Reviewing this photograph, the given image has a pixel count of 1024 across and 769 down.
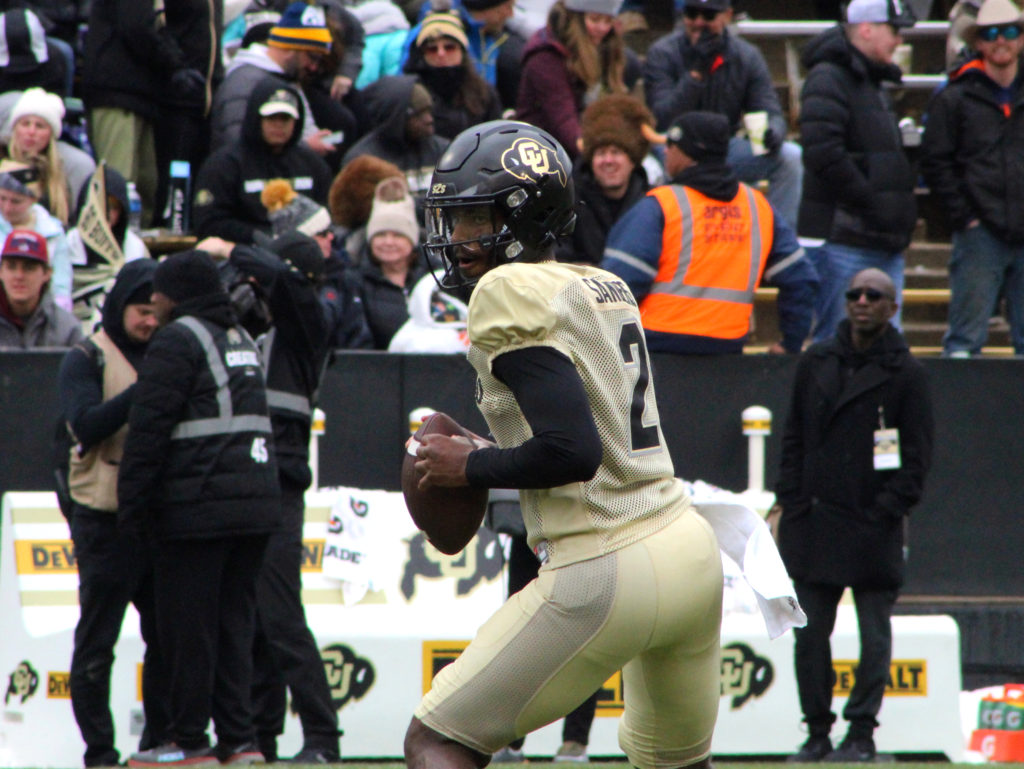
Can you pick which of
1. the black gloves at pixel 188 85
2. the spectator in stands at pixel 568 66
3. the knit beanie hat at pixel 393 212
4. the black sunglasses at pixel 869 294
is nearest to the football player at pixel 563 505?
the black sunglasses at pixel 869 294

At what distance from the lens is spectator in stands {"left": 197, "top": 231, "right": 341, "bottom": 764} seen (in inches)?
246

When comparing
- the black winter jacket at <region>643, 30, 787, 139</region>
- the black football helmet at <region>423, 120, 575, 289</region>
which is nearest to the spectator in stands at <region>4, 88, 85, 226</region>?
the black winter jacket at <region>643, 30, 787, 139</region>

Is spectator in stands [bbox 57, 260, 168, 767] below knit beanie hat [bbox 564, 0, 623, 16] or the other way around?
below

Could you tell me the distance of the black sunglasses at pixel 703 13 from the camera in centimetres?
935

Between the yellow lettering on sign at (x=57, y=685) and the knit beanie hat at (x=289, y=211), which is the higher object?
the knit beanie hat at (x=289, y=211)

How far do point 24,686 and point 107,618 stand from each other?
0.82 metres

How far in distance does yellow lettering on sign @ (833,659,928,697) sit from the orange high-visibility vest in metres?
1.68

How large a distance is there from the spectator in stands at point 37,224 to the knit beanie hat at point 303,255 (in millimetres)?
2014

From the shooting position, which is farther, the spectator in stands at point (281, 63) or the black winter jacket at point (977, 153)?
the spectator in stands at point (281, 63)

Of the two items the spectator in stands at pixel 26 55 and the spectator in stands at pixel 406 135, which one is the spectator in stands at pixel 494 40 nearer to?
the spectator in stands at pixel 406 135

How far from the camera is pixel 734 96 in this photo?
9.38 m

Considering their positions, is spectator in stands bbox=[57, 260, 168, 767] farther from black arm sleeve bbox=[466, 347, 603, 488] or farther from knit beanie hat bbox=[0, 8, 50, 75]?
knit beanie hat bbox=[0, 8, 50, 75]

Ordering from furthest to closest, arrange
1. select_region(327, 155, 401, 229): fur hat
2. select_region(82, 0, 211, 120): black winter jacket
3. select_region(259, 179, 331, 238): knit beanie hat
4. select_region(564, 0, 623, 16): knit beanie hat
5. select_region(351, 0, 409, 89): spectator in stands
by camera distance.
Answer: select_region(351, 0, 409, 89): spectator in stands
select_region(82, 0, 211, 120): black winter jacket
select_region(564, 0, 623, 16): knit beanie hat
select_region(327, 155, 401, 229): fur hat
select_region(259, 179, 331, 238): knit beanie hat

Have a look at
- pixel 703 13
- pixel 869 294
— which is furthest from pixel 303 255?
pixel 703 13
